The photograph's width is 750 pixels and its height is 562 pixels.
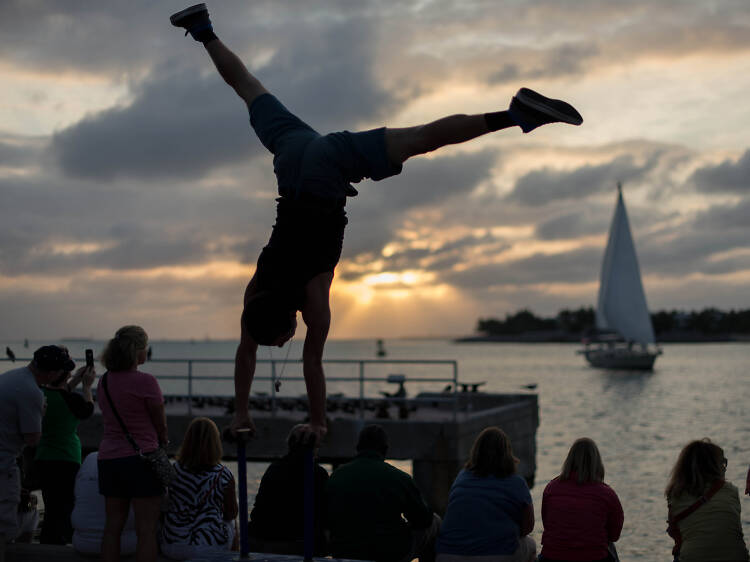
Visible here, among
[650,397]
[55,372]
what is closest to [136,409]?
[55,372]

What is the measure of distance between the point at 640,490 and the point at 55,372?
2784cm

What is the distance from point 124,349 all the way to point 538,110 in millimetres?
3556

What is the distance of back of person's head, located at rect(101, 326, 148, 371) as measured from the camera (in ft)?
20.8

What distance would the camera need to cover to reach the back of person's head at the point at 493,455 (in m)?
6.63

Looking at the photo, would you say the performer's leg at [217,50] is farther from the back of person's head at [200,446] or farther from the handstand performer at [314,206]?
the back of person's head at [200,446]

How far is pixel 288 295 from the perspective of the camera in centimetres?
458

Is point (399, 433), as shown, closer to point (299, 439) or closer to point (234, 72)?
point (299, 439)

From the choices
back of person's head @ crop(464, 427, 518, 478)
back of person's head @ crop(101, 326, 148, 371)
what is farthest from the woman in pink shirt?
back of person's head @ crop(464, 427, 518, 478)

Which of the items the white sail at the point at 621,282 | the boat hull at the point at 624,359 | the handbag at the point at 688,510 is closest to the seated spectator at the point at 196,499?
the handbag at the point at 688,510

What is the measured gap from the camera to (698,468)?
6.48 m

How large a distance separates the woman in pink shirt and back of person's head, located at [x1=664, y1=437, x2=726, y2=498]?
395 cm

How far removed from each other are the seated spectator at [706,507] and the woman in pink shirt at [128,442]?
398 centimetres

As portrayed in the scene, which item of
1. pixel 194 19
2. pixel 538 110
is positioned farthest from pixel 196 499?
pixel 538 110

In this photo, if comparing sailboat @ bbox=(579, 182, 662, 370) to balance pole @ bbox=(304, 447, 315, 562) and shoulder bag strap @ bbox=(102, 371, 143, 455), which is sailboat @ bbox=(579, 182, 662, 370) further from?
balance pole @ bbox=(304, 447, 315, 562)
